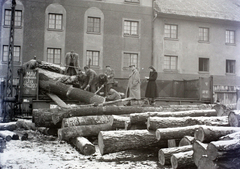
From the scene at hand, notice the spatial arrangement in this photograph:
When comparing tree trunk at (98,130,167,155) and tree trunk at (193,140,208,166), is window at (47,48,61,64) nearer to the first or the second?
tree trunk at (98,130,167,155)

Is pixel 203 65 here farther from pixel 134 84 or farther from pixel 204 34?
pixel 134 84

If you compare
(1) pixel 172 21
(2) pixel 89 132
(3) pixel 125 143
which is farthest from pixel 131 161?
(1) pixel 172 21

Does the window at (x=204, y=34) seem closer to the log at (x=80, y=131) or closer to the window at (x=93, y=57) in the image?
the window at (x=93, y=57)

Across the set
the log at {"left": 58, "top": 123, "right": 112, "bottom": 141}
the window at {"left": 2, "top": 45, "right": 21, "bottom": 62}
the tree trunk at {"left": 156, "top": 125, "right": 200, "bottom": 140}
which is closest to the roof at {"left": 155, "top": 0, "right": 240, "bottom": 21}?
the window at {"left": 2, "top": 45, "right": 21, "bottom": 62}

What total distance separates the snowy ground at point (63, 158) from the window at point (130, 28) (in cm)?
1656

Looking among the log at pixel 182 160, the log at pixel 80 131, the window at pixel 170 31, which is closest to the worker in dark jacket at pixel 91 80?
the log at pixel 80 131

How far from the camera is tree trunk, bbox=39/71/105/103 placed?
1166cm

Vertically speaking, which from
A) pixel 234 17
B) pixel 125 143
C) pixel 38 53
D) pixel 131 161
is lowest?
pixel 131 161

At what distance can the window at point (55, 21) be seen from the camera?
20.7 meters

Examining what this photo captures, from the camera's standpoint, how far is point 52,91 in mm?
12625

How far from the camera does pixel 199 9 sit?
24406 millimetres

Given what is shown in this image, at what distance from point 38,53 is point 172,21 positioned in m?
11.9

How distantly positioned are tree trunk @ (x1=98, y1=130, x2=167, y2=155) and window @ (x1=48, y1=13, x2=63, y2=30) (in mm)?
16806

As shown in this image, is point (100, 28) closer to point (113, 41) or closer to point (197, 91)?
point (113, 41)
